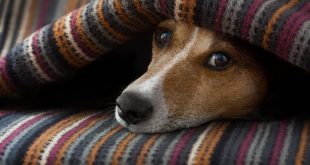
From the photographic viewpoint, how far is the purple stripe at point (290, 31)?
1019 mm

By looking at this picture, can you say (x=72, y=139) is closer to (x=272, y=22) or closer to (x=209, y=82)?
(x=209, y=82)

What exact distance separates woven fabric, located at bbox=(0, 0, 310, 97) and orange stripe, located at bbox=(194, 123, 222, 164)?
0.20 m

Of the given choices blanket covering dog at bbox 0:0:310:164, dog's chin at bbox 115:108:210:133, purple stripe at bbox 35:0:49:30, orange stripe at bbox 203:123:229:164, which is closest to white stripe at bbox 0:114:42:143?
blanket covering dog at bbox 0:0:310:164

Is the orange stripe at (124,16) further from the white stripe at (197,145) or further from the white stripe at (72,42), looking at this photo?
the white stripe at (197,145)

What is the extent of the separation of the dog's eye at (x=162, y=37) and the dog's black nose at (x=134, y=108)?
0.80 ft

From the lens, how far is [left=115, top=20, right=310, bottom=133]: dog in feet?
3.67

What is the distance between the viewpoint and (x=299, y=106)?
4.03 ft

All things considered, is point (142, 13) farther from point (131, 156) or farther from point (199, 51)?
point (131, 156)

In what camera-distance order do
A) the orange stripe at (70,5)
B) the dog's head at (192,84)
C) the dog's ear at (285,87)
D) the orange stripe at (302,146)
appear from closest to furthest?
the orange stripe at (302,146)
the dog's head at (192,84)
the dog's ear at (285,87)
the orange stripe at (70,5)

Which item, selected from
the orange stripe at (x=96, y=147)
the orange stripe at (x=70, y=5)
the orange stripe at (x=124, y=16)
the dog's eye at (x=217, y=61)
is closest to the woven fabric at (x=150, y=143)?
the orange stripe at (x=96, y=147)

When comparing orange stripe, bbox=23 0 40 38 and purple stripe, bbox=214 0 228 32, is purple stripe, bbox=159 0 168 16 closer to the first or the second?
purple stripe, bbox=214 0 228 32

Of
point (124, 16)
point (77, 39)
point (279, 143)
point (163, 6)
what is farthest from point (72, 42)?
point (279, 143)

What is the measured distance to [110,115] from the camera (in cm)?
124

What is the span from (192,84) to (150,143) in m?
0.23
